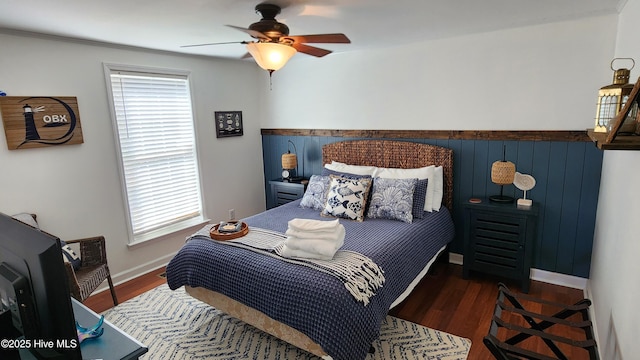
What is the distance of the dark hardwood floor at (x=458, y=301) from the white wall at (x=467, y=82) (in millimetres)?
1445

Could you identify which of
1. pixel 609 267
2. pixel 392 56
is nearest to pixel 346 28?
pixel 392 56

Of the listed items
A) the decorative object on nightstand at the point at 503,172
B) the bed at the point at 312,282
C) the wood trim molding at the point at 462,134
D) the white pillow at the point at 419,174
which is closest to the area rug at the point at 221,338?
the bed at the point at 312,282

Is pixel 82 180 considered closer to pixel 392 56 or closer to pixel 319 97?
pixel 319 97

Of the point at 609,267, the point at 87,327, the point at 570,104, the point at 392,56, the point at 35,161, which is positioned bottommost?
the point at 609,267

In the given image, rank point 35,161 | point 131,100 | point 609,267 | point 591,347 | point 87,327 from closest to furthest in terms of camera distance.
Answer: point 87,327
point 591,347
point 609,267
point 35,161
point 131,100

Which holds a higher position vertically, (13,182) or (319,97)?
(319,97)

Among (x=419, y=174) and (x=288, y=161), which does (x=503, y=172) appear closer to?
(x=419, y=174)

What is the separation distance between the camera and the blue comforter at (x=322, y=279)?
6.51 ft

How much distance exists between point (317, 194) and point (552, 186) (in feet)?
7.08

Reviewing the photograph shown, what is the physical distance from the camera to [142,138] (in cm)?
359

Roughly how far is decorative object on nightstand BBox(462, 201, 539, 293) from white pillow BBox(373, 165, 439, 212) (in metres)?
0.32

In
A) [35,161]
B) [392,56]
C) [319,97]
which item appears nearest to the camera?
[35,161]

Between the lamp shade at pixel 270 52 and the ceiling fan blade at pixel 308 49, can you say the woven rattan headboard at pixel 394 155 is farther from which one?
the lamp shade at pixel 270 52

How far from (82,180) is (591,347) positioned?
150 inches
